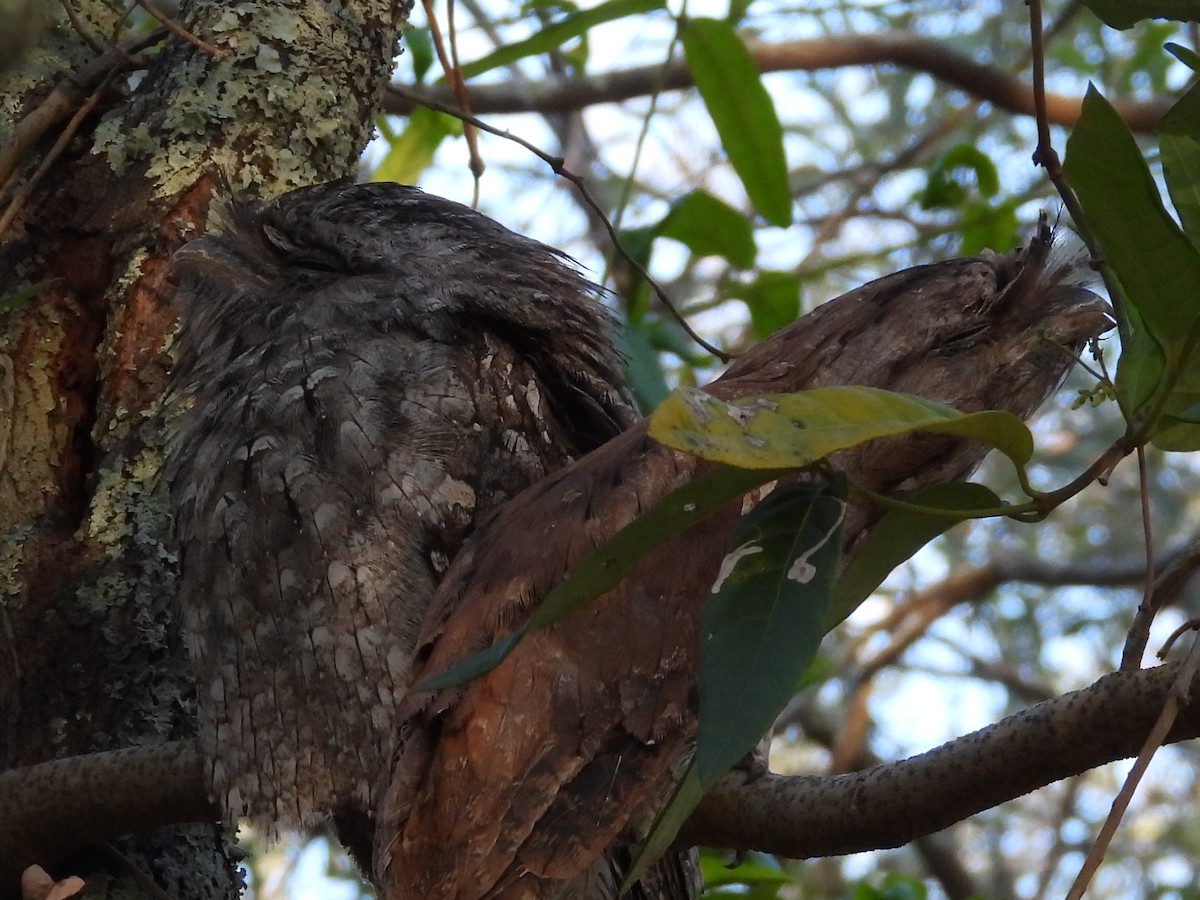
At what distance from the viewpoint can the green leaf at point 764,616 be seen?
0.96 meters

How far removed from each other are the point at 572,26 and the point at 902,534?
1560 millimetres

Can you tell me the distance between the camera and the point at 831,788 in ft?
4.24

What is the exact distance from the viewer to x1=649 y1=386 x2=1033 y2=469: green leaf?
0.88 m

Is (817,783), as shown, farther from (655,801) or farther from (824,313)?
→ (824,313)

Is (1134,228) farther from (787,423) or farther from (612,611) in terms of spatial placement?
(612,611)

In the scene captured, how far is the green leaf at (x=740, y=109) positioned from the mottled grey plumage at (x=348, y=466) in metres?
0.68

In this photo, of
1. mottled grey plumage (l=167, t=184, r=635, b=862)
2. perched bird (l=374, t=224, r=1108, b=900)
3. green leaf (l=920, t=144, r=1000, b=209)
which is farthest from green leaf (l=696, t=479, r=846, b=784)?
green leaf (l=920, t=144, r=1000, b=209)

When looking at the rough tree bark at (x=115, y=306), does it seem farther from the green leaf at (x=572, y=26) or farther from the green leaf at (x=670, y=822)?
the green leaf at (x=670, y=822)

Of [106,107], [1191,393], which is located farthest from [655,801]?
[106,107]

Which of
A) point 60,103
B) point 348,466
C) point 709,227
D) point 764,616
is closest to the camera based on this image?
point 764,616

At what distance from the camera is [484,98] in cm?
370

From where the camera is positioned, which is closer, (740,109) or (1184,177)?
(1184,177)

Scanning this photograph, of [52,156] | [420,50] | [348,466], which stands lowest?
[348,466]

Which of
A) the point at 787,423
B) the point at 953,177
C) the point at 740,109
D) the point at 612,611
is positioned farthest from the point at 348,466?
the point at 953,177
